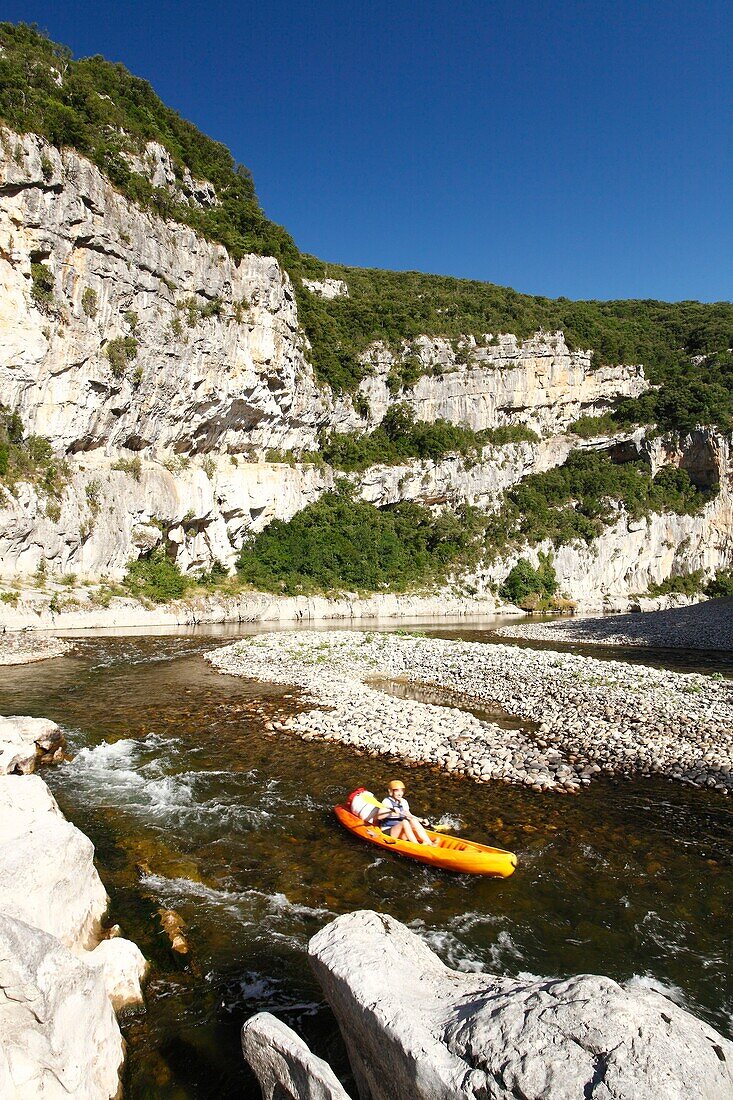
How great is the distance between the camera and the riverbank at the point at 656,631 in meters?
31.4

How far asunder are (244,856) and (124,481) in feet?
130

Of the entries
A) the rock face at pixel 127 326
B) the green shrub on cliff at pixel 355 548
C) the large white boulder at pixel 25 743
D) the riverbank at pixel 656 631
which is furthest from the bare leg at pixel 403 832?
the green shrub on cliff at pixel 355 548

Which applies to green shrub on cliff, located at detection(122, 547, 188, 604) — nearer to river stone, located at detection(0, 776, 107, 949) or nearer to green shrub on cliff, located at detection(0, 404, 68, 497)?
green shrub on cliff, located at detection(0, 404, 68, 497)

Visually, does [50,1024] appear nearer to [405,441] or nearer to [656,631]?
[656,631]

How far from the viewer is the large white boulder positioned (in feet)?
32.6

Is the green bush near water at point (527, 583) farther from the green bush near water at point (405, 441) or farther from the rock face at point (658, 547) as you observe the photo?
the green bush near water at point (405, 441)

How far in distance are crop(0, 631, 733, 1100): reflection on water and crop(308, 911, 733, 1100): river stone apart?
3.48ft

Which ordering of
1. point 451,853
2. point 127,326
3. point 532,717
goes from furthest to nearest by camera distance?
point 127,326 < point 532,717 < point 451,853

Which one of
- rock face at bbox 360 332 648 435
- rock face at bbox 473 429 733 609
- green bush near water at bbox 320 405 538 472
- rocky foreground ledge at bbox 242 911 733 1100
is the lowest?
rocky foreground ledge at bbox 242 911 733 1100

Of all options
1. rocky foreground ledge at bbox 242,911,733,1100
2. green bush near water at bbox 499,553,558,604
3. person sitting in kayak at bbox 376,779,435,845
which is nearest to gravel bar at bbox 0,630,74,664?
person sitting in kayak at bbox 376,779,435,845

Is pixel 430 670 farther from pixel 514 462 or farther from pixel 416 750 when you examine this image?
pixel 514 462

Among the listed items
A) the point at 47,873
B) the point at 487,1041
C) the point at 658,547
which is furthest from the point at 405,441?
the point at 487,1041

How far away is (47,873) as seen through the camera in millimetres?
5020

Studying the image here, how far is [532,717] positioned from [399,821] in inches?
280
